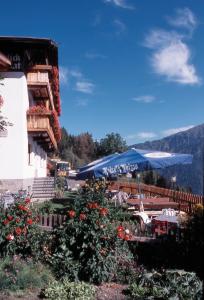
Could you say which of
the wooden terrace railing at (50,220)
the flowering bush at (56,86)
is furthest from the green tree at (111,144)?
the wooden terrace railing at (50,220)

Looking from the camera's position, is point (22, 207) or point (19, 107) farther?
point (19, 107)

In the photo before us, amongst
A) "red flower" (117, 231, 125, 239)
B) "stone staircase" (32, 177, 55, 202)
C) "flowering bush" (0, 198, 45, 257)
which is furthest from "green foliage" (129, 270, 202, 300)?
"stone staircase" (32, 177, 55, 202)

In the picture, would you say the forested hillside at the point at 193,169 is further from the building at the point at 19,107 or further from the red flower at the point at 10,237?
the building at the point at 19,107

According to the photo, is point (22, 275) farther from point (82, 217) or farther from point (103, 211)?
Answer: point (103, 211)

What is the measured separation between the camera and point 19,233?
7391 mm

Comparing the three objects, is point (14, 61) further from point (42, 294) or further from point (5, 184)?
point (42, 294)

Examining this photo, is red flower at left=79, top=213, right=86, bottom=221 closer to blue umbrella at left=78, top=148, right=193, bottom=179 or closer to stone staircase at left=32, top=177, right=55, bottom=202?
blue umbrella at left=78, top=148, right=193, bottom=179

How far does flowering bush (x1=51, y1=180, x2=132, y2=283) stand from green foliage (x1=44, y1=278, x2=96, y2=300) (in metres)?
0.29

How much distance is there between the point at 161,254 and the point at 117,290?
153 centimetres

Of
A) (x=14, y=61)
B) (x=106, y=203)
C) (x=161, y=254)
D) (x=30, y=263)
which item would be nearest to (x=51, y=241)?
(x=30, y=263)

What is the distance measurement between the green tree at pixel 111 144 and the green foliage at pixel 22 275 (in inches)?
2380

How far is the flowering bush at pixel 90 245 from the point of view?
6.76 m

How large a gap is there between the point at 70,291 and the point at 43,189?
1787cm

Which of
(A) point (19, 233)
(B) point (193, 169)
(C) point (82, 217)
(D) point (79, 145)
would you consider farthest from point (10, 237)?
(D) point (79, 145)
